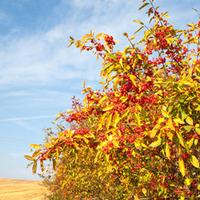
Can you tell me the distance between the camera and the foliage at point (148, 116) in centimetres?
397

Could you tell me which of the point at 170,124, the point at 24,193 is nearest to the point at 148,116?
the point at 170,124

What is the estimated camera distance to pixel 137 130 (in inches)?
199

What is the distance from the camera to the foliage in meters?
3.97

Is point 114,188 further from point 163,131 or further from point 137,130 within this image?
point 163,131

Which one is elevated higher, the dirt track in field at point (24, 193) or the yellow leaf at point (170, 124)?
the dirt track in field at point (24, 193)

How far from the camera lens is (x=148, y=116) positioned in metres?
5.67

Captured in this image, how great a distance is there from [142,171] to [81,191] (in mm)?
8694

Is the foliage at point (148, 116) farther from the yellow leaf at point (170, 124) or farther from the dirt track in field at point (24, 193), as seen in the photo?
the dirt track in field at point (24, 193)

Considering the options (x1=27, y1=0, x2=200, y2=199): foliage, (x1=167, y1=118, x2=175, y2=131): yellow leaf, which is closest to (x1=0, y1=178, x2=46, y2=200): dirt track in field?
(x1=27, y1=0, x2=200, y2=199): foliage

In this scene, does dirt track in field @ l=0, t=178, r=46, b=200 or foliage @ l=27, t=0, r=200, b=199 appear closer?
foliage @ l=27, t=0, r=200, b=199

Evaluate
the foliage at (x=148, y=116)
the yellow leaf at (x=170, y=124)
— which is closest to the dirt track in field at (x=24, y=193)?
the foliage at (x=148, y=116)

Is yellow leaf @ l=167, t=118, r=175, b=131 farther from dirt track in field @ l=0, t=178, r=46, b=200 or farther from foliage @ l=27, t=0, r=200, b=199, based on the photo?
A: dirt track in field @ l=0, t=178, r=46, b=200

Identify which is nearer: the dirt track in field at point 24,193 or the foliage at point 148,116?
the foliage at point 148,116

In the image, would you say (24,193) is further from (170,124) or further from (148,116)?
(170,124)
